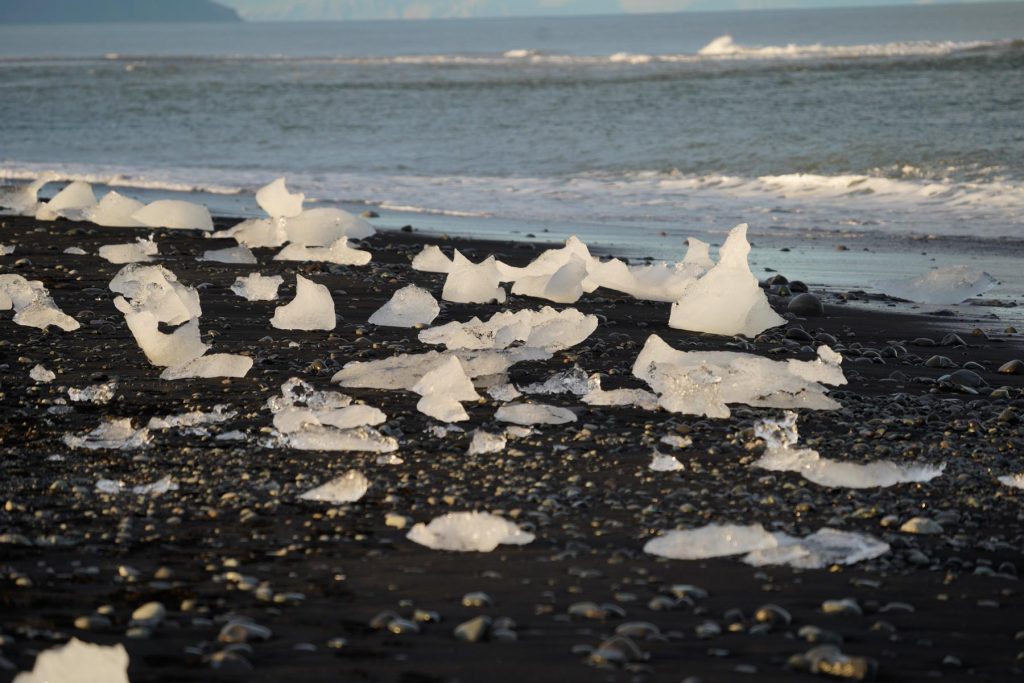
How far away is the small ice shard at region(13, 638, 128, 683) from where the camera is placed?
7.29 feet

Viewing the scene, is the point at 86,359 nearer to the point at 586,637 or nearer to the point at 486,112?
the point at 586,637

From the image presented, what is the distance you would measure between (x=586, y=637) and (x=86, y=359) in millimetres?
3045

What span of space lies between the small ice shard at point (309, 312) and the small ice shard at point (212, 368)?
80 cm

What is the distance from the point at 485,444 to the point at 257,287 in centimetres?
272

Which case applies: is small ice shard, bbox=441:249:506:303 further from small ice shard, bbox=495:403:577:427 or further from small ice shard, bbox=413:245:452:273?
small ice shard, bbox=495:403:577:427

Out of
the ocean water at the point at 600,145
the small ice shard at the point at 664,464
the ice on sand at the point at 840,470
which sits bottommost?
the ocean water at the point at 600,145

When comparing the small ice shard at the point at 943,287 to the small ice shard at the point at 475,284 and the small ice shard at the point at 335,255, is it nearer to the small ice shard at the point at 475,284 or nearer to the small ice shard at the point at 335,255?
the small ice shard at the point at 475,284

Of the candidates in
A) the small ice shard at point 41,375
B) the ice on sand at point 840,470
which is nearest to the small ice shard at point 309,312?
the small ice shard at point 41,375

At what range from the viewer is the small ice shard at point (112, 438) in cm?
378

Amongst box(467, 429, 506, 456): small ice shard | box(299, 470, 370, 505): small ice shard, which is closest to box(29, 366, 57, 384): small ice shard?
box(299, 470, 370, 505): small ice shard

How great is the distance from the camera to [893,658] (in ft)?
7.96

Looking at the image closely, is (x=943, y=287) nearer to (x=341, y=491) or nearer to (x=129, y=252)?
(x=341, y=491)

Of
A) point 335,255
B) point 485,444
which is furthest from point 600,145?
point 485,444

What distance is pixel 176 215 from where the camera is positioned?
8414 mm
